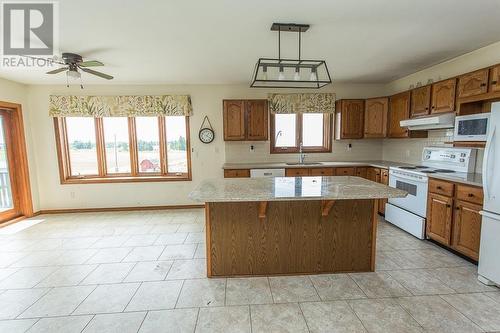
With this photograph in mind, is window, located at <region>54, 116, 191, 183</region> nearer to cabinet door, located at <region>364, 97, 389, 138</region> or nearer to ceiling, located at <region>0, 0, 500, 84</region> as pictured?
ceiling, located at <region>0, 0, 500, 84</region>

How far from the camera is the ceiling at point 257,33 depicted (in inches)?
83.7

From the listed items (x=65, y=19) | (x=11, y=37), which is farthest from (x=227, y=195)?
(x=11, y=37)

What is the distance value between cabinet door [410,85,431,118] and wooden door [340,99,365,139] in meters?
0.95

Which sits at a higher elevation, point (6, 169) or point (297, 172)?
point (6, 169)

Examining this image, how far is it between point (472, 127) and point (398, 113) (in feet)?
4.63

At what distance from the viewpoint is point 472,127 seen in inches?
118

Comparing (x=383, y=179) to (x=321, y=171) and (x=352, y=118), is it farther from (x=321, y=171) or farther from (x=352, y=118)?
(x=352, y=118)

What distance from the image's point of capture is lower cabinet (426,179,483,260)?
2658mm

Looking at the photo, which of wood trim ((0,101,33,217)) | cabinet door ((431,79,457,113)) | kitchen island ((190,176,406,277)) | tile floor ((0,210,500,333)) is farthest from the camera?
wood trim ((0,101,33,217))

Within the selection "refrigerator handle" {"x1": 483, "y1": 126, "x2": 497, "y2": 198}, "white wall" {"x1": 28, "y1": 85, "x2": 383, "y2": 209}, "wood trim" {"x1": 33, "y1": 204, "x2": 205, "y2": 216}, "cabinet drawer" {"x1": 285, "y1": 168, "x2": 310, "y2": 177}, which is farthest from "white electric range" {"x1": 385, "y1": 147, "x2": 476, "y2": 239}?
"wood trim" {"x1": 33, "y1": 204, "x2": 205, "y2": 216}

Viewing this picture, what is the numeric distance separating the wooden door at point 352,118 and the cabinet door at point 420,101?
3.11 ft

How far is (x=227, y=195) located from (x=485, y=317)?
7.42ft

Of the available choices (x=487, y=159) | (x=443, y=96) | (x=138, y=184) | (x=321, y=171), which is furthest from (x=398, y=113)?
(x=138, y=184)

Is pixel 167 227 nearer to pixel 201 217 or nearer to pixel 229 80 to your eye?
pixel 201 217
